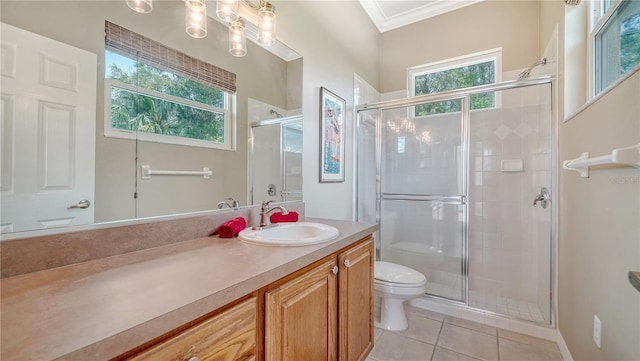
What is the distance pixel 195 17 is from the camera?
1.22 metres

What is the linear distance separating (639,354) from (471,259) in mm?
1743

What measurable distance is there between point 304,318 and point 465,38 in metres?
3.25

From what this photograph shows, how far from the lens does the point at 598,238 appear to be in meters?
1.17

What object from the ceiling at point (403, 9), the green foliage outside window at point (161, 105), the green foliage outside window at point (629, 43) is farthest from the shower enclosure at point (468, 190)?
the green foliage outside window at point (161, 105)

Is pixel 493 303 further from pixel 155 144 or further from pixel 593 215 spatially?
pixel 155 144

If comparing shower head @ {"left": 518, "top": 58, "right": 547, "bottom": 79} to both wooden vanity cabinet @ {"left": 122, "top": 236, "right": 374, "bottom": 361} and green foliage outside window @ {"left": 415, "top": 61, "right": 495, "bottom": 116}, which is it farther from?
wooden vanity cabinet @ {"left": 122, "top": 236, "right": 374, "bottom": 361}

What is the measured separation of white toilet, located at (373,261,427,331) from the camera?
75.6 inches

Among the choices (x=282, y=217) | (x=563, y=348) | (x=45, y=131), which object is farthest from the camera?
(x=563, y=348)

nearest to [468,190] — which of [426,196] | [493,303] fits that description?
[426,196]

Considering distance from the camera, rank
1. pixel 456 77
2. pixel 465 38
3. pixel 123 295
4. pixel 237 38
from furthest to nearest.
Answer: pixel 456 77
pixel 465 38
pixel 237 38
pixel 123 295

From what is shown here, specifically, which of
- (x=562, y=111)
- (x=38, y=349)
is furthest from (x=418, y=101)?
(x=38, y=349)

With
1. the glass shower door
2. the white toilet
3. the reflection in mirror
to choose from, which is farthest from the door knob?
the glass shower door

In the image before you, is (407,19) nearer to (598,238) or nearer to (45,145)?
(598,238)

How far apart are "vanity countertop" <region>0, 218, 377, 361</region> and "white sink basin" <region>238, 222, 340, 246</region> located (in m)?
0.07
